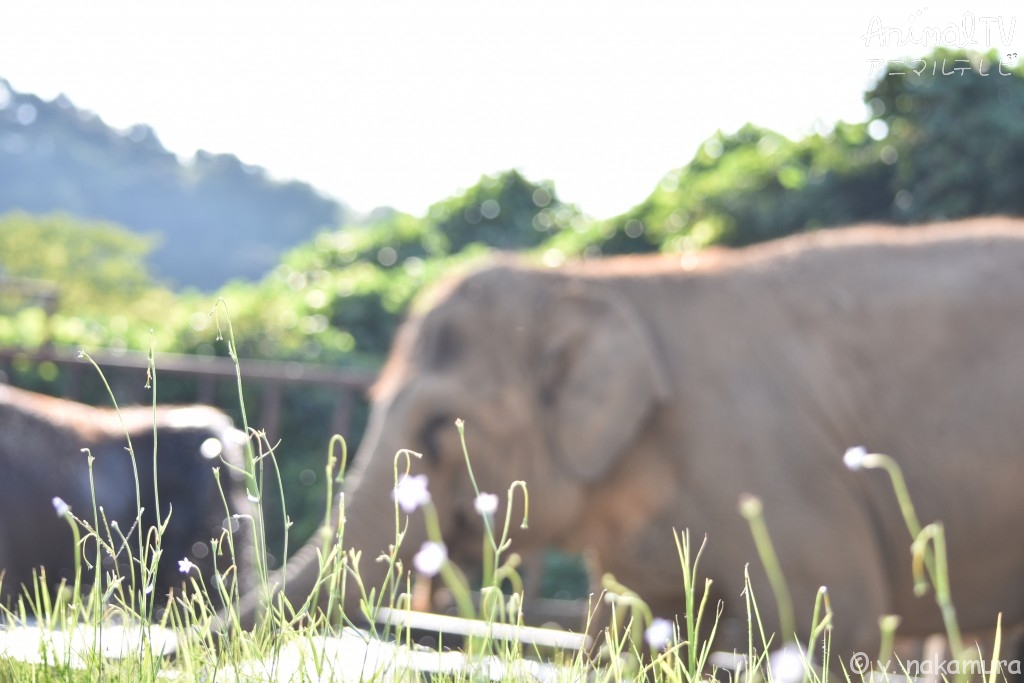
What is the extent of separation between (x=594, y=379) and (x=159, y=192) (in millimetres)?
67799

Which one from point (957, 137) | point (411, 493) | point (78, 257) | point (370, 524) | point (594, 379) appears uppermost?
point (957, 137)

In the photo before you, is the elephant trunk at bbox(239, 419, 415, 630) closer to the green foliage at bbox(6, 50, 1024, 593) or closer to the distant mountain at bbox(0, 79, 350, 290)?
the green foliage at bbox(6, 50, 1024, 593)

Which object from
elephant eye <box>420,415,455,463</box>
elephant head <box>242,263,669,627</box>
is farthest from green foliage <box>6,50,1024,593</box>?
elephant eye <box>420,415,455,463</box>

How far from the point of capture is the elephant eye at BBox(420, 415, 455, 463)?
4.86m

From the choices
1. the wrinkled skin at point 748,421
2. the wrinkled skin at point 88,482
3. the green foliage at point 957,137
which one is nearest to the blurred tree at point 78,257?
the green foliage at point 957,137

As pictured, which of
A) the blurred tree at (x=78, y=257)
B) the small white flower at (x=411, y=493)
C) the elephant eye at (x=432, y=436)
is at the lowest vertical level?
the blurred tree at (x=78, y=257)

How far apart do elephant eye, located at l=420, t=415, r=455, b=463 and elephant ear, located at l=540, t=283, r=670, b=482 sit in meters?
0.42

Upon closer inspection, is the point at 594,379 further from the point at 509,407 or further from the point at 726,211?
the point at 726,211

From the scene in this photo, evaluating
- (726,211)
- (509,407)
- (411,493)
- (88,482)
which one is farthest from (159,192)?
(411,493)

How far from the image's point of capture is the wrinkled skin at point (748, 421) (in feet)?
15.5

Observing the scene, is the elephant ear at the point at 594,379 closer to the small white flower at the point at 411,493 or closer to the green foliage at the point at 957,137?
the small white flower at the point at 411,493

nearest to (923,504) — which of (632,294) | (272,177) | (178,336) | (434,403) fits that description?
(632,294)

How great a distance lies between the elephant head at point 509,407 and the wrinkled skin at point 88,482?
2.33ft

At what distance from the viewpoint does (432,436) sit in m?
4.86
